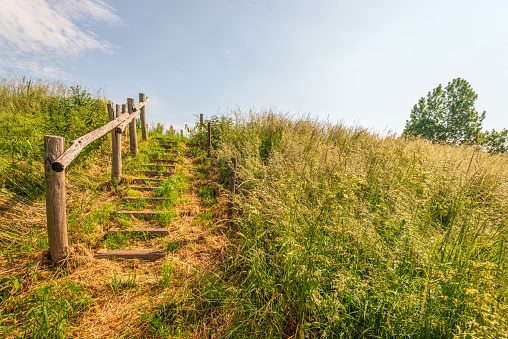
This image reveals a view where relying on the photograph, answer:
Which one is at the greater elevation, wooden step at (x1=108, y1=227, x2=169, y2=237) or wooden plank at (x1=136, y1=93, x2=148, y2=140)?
wooden plank at (x1=136, y1=93, x2=148, y2=140)

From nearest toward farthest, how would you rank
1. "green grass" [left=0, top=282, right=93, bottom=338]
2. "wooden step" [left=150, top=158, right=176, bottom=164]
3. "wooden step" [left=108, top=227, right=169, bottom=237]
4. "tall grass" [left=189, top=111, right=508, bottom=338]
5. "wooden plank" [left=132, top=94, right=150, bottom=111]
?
"tall grass" [left=189, top=111, right=508, bottom=338] < "green grass" [left=0, top=282, right=93, bottom=338] < "wooden step" [left=108, top=227, right=169, bottom=237] < "wooden step" [left=150, top=158, right=176, bottom=164] < "wooden plank" [left=132, top=94, right=150, bottom=111]

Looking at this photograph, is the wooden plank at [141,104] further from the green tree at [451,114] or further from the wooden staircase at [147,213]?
the green tree at [451,114]

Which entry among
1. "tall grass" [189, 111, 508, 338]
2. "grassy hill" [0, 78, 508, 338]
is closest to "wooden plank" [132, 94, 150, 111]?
"grassy hill" [0, 78, 508, 338]

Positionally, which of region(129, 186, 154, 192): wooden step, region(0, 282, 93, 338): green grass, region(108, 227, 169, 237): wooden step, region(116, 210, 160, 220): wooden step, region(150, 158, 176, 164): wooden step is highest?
region(150, 158, 176, 164): wooden step

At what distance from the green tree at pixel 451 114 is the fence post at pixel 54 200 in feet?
90.1

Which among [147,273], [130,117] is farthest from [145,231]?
[130,117]

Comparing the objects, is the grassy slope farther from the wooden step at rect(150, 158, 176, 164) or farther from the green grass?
the wooden step at rect(150, 158, 176, 164)

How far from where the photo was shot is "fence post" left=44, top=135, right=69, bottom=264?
2.85 metres

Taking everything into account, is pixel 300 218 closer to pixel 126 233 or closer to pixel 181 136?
pixel 126 233

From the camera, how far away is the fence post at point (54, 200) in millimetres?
2852

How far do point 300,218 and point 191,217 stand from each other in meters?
2.73

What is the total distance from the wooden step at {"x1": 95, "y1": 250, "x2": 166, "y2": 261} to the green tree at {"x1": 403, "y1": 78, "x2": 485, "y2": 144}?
26559 millimetres

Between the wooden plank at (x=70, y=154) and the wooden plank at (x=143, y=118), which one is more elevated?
the wooden plank at (x=143, y=118)

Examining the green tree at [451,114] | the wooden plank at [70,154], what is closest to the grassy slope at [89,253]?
the wooden plank at [70,154]
